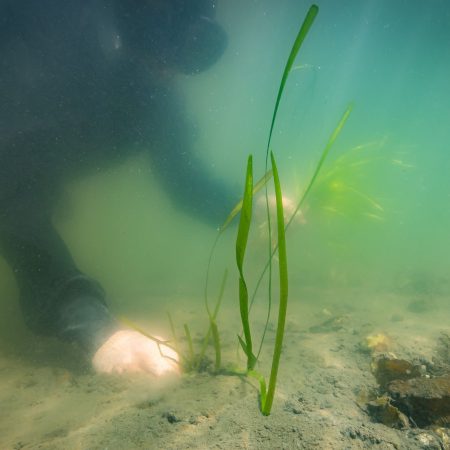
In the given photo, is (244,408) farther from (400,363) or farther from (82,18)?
(82,18)

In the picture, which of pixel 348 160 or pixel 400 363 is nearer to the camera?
pixel 400 363

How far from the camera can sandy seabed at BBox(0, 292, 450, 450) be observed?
1.45 m

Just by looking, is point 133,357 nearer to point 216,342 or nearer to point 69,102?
point 216,342

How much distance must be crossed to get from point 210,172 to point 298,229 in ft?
7.40

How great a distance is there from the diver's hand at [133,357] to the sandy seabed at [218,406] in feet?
0.32

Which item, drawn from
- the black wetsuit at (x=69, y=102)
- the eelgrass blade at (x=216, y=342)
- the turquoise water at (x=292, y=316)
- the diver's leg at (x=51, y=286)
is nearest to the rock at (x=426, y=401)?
the turquoise water at (x=292, y=316)

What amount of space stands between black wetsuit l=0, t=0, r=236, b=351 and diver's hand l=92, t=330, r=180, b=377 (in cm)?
33

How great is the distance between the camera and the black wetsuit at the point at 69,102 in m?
3.63

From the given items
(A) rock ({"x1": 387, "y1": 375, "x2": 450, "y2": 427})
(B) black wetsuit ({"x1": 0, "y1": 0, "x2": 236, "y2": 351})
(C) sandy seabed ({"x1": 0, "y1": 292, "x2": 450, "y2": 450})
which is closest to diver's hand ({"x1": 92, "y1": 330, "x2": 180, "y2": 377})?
(C) sandy seabed ({"x1": 0, "y1": 292, "x2": 450, "y2": 450})

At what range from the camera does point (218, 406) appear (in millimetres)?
1811

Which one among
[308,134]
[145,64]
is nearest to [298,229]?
[145,64]

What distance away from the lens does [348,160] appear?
6.50 meters

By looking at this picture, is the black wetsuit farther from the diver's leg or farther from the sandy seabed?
the sandy seabed

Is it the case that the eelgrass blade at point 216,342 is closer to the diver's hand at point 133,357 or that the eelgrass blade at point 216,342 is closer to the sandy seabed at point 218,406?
the sandy seabed at point 218,406
